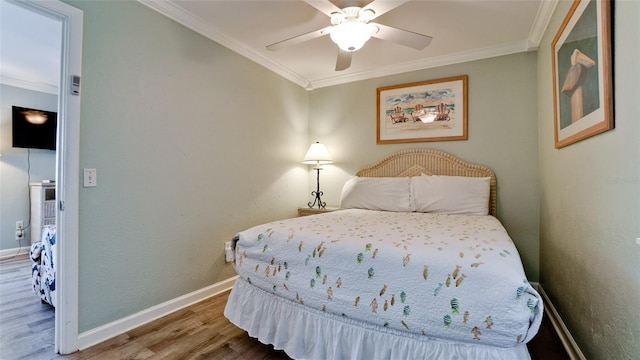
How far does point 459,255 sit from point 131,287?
83.3 inches

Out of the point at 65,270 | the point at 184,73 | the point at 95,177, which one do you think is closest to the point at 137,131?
the point at 95,177

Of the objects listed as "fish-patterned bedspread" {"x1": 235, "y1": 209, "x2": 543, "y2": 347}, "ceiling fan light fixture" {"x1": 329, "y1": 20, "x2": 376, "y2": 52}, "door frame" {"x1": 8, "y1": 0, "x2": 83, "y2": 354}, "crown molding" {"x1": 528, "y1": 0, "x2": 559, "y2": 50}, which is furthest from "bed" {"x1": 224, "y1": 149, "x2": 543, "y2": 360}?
"crown molding" {"x1": 528, "y1": 0, "x2": 559, "y2": 50}

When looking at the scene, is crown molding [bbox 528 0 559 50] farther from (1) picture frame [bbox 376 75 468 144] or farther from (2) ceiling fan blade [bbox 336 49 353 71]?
(2) ceiling fan blade [bbox 336 49 353 71]

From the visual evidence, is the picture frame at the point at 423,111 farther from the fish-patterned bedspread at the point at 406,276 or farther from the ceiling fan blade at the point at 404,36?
the fish-patterned bedspread at the point at 406,276

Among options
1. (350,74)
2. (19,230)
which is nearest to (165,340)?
(350,74)

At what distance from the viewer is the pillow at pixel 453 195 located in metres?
2.65

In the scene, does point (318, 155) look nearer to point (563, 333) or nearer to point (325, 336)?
point (325, 336)

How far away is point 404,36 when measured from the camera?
202 cm

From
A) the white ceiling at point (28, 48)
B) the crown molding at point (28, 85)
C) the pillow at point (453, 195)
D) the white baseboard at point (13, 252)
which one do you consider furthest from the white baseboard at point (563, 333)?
the crown molding at point (28, 85)

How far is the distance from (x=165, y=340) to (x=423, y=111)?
3.11 m

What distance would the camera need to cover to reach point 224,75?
271 cm

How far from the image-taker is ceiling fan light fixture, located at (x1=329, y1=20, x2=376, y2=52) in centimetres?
188

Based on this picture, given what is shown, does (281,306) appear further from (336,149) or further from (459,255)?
(336,149)

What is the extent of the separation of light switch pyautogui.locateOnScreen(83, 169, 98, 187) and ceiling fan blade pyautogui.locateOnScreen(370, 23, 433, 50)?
2.08m
